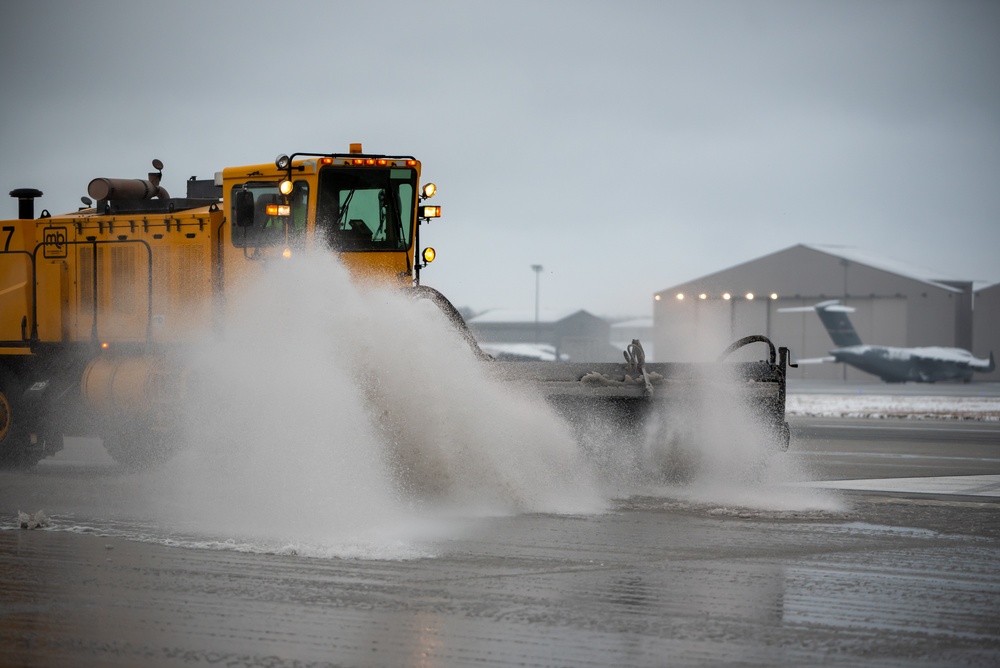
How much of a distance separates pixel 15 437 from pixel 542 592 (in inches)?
429

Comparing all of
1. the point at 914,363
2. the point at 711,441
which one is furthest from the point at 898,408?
the point at 914,363

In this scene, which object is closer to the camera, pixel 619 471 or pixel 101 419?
pixel 619 471

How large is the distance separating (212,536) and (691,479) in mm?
5885

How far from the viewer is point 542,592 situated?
7.63 m

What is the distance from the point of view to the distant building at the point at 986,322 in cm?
Result: 7325

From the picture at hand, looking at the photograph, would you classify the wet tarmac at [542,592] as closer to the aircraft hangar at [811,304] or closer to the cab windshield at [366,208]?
the cab windshield at [366,208]

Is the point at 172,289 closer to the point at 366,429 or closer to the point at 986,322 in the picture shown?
the point at 366,429

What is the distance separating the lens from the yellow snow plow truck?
13.5m

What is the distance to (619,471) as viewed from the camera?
13.4 meters

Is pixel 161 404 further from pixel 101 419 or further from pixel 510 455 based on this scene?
pixel 510 455

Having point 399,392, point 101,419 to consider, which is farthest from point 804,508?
point 101,419

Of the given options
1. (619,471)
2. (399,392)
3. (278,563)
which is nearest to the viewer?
(278,563)

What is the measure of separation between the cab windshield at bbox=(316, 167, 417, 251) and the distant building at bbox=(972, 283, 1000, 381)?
66.0 meters

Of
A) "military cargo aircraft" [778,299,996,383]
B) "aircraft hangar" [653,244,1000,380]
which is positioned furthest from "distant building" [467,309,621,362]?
"military cargo aircraft" [778,299,996,383]
